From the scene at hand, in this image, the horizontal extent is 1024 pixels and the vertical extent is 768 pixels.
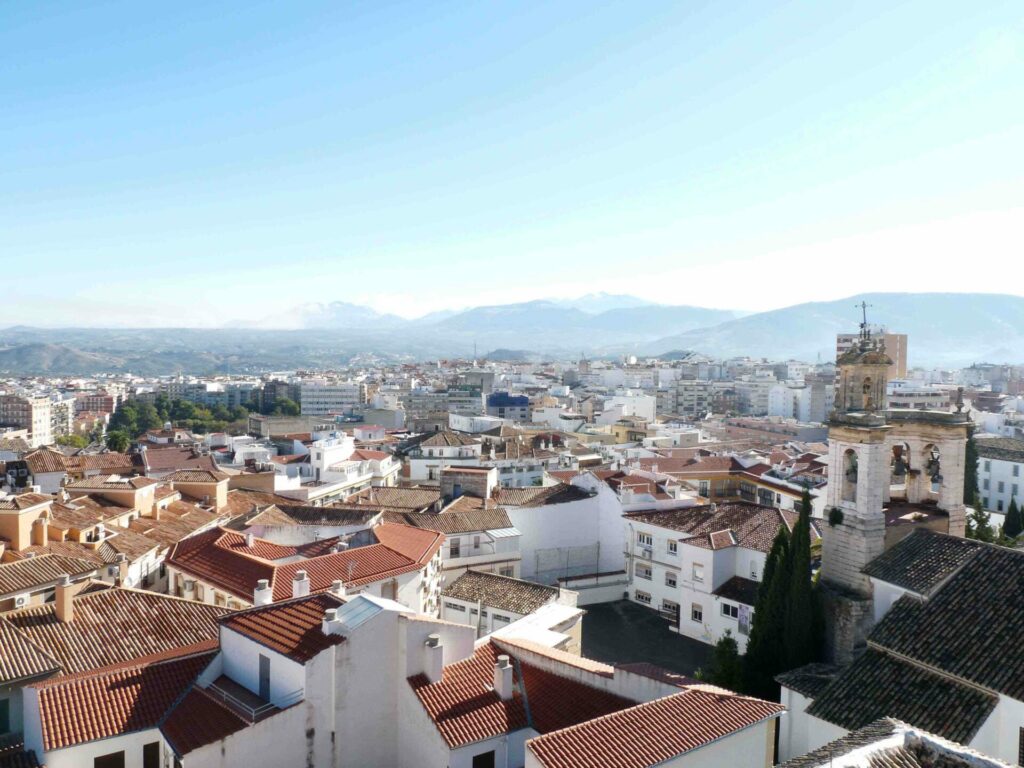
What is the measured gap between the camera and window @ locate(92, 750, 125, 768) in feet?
42.8

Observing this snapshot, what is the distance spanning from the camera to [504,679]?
14320 millimetres

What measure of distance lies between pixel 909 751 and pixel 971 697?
6.30 meters

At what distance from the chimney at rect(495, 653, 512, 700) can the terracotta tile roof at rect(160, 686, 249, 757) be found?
13.8 feet

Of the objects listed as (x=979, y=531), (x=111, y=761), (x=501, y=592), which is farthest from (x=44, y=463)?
(x=979, y=531)

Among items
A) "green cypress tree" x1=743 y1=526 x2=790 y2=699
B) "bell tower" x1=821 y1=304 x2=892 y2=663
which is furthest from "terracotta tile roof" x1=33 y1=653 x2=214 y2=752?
"bell tower" x1=821 y1=304 x2=892 y2=663

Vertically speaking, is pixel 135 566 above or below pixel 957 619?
below

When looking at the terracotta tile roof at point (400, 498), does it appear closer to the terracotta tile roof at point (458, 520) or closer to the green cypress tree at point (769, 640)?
the terracotta tile roof at point (458, 520)

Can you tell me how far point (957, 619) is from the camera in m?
16.0

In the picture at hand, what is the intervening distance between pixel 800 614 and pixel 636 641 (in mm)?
9409

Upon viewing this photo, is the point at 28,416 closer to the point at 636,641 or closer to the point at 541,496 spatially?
the point at 541,496

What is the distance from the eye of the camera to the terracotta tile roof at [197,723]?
12734mm

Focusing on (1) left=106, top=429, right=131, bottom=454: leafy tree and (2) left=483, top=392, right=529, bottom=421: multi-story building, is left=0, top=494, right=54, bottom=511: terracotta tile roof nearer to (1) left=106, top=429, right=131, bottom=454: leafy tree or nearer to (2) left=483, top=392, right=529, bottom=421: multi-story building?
(1) left=106, top=429, right=131, bottom=454: leafy tree

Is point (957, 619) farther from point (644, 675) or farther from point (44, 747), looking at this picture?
point (44, 747)

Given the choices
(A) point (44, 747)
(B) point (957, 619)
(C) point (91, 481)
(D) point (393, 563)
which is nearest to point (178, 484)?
(C) point (91, 481)
